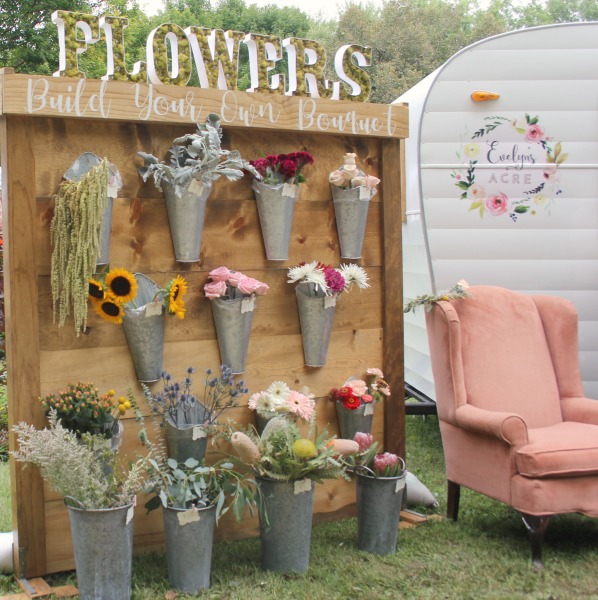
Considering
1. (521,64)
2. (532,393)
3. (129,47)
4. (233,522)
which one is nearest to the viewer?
(233,522)

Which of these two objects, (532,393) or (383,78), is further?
(383,78)

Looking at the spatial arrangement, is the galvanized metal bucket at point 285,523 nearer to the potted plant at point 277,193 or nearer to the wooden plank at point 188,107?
the potted plant at point 277,193

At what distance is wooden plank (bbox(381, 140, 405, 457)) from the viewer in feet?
14.8

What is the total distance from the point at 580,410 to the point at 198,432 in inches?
77.9

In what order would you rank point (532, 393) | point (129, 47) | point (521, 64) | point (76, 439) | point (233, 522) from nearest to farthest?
point (76, 439), point (233, 522), point (532, 393), point (521, 64), point (129, 47)

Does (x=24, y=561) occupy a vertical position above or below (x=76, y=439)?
below

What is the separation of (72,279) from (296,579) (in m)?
1.55

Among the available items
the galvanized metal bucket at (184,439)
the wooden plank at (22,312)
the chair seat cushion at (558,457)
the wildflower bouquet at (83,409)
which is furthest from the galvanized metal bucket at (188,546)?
the chair seat cushion at (558,457)

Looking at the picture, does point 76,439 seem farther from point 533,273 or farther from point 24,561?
point 533,273

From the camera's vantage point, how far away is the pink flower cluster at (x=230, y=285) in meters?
3.92

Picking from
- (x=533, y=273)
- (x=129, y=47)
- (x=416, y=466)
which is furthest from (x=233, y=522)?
(x=129, y=47)

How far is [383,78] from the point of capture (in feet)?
77.6

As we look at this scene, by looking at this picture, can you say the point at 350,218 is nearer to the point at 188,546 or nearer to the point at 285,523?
the point at 285,523

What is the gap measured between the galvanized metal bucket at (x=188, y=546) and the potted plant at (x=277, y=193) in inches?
50.5
